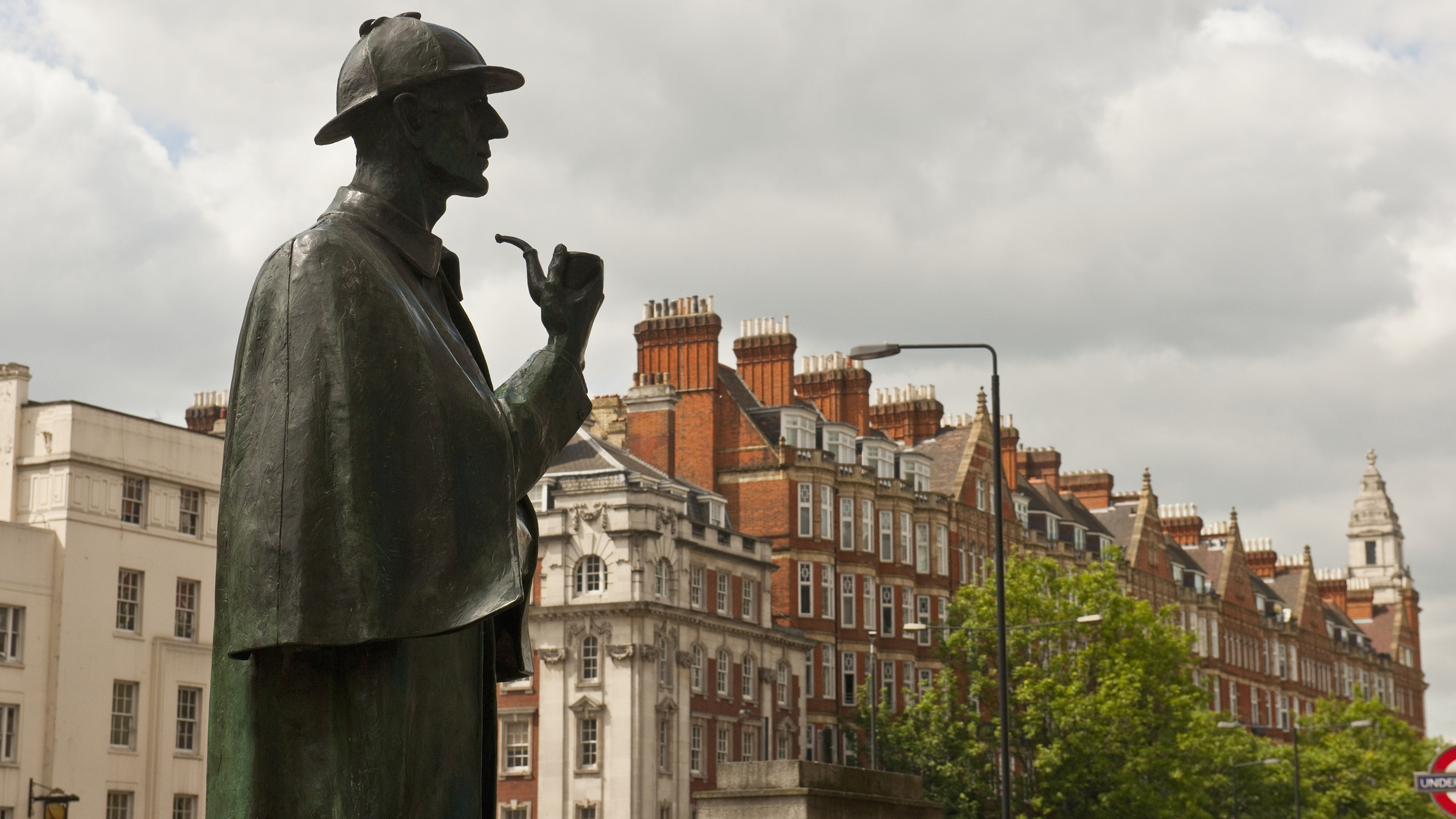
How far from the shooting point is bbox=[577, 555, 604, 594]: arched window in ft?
201

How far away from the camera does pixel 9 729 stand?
42062 mm

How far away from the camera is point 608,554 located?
200 ft

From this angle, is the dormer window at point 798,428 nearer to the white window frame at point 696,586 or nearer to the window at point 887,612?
the window at point 887,612

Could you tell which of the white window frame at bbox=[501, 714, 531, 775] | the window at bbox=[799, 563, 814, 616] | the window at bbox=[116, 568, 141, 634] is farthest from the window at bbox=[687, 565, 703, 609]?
the window at bbox=[116, 568, 141, 634]

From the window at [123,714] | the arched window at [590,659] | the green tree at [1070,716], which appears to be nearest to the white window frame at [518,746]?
the arched window at [590,659]

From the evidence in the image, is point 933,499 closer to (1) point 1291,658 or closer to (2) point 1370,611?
(1) point 1291,658

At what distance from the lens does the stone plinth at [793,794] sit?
20719 mm

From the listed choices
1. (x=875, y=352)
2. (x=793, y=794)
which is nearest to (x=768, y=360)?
(x=875, y=352)

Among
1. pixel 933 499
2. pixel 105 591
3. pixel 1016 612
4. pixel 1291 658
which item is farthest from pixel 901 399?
pixel 105 591

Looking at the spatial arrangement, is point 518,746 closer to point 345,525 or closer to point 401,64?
point 401,64

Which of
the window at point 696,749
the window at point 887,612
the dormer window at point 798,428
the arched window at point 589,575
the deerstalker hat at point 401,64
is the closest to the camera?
the deerstalker hat at point 401,64

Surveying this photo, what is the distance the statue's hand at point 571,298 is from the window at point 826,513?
66.8 meters

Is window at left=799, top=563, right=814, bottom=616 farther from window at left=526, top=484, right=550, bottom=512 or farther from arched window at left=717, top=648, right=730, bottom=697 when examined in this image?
window at left=526, top=484, right=550, bottom=512

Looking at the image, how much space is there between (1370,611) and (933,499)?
85235mm
